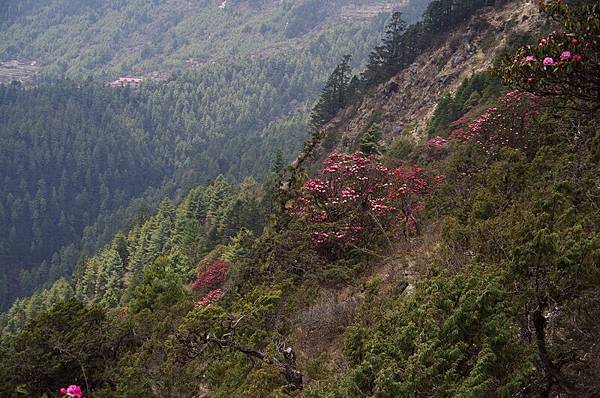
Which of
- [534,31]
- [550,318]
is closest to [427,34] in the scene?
[534,31]

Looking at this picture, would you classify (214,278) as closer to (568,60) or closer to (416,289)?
(416,289)

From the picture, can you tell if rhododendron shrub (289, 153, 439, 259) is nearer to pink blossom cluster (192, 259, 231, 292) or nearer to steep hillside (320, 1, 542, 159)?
pink blossom cluster (192, 259, 231, 292)

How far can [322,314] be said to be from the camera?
11.9m

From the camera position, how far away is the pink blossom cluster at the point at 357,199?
16.6 meters

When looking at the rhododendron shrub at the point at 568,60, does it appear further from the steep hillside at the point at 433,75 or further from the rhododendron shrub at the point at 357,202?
the steep hillside at the point at 433,75

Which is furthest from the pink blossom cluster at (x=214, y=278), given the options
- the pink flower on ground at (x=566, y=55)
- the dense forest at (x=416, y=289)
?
the pink flower on ground at (x=566, y=55)

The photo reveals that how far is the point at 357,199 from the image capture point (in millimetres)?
17453

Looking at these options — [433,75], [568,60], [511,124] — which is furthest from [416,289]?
[433,75]

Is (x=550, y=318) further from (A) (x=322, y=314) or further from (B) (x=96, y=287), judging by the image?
(B) (x=96, y=287)

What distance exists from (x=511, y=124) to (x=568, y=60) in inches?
413

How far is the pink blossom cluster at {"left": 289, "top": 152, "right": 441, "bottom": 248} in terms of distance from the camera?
16641 mm

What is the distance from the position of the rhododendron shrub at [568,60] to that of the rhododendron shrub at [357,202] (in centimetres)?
949

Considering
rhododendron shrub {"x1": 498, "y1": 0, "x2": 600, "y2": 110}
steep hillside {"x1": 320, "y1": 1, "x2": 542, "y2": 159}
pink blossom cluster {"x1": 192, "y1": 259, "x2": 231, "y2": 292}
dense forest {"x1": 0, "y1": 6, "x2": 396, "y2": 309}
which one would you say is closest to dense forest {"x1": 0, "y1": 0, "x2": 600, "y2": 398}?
rhododendron shrub {"x1": 498, "y1": 0, "x2": 600, "y2": 110}

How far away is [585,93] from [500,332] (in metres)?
3.17
